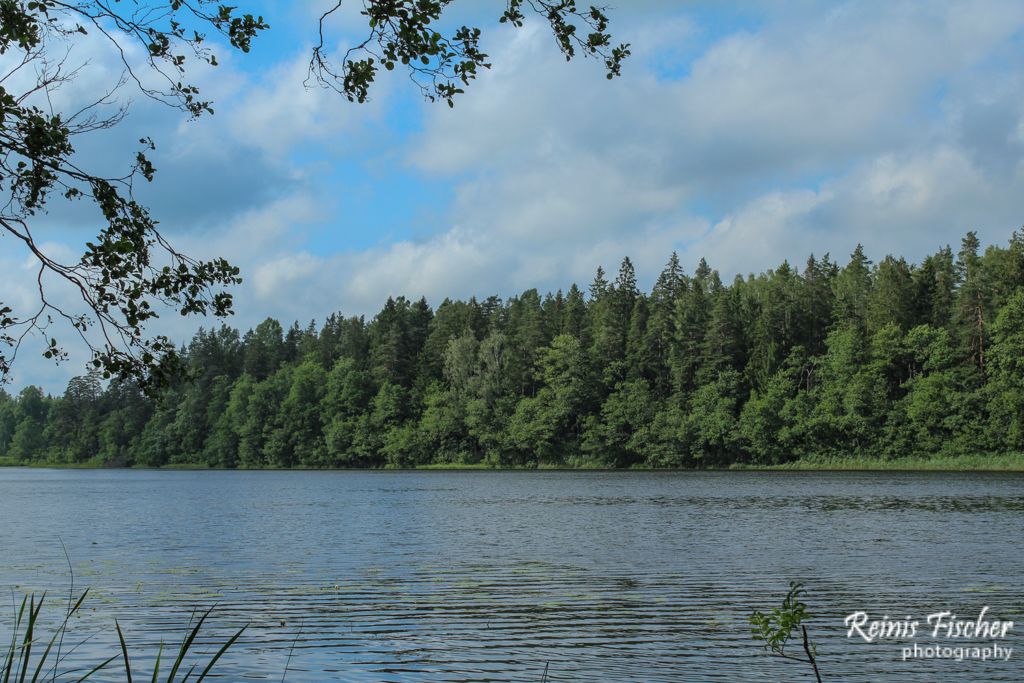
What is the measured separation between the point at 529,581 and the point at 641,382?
99.0 meters

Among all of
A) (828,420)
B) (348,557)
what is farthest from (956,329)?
(348,557)

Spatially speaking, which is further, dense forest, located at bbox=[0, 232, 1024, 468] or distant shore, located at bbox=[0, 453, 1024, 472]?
dense forest, located at bbox=[0, 232, 1024, 468]

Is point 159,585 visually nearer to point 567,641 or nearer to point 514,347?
point 567,641

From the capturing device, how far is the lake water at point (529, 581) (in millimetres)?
15609

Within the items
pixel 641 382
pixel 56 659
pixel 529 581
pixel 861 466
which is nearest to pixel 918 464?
pixel 861 466

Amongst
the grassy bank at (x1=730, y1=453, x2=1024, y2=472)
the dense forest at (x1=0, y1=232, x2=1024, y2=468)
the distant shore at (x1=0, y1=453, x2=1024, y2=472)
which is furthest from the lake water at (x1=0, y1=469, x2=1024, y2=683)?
the dense forest at (x1=0, y1=232, x2=1024, y2=468)

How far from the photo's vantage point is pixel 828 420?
349ft

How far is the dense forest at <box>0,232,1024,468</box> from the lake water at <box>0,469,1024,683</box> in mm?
55320

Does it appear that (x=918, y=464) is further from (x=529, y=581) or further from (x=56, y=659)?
(x=56, y=659)

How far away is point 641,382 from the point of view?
12181 cm

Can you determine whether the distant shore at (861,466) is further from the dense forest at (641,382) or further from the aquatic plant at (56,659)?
the aquatic plant at (56,659)

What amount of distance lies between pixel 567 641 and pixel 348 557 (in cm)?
1443

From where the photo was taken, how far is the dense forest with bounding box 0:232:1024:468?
337ft

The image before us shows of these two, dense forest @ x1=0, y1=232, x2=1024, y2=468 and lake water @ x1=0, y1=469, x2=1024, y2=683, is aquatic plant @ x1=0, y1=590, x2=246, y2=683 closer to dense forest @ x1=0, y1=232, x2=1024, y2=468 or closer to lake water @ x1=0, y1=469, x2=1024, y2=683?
lake water @ x1=0, y1=469, x2=1024, y2=683
